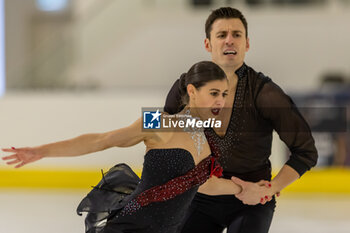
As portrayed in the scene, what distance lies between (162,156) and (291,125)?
706 mm

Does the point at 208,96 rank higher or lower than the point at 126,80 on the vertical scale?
higher

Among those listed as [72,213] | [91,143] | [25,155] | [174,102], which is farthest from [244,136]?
[72,213]

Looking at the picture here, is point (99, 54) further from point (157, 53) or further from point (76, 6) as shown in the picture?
point (76, 6)

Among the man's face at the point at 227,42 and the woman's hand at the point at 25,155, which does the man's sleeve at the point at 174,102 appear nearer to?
the man's face at the point at 227,42

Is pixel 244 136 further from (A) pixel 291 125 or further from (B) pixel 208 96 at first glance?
(B) pixel 208 96

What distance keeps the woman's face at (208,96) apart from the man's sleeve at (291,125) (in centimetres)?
39

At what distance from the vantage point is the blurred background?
5.49 metres

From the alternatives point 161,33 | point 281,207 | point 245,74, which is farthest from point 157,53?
point 245,74

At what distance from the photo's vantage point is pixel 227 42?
2.56m

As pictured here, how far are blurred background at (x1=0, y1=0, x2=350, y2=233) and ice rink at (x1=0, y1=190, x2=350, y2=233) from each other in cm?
1

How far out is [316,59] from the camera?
920 cm

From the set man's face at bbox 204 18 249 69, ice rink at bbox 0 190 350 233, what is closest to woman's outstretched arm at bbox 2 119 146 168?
man's face at bbox 204 18 249 69

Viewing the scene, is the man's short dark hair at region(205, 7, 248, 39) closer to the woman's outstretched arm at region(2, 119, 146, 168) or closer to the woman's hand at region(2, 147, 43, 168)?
the woman's outstretched arm at region(2, 119, 146, 168)

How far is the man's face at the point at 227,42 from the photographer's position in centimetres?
257
